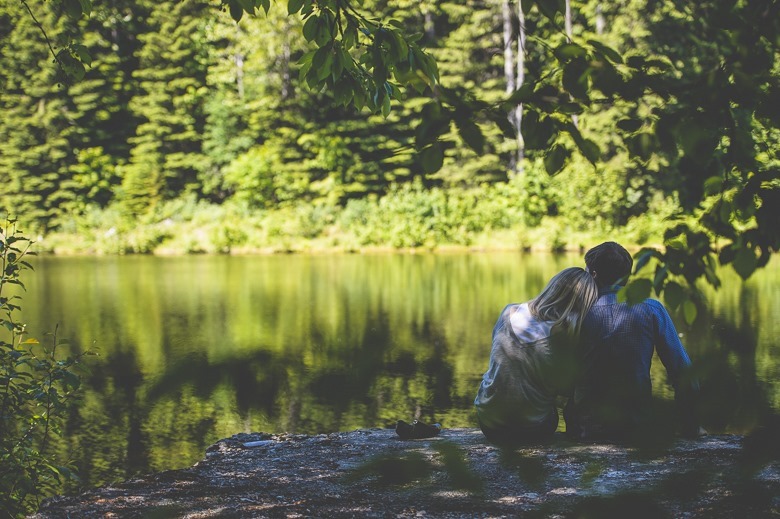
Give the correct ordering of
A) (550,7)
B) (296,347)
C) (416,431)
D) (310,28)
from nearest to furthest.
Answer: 1. (550,7)
2. (310,28)
3. (416,431)
4. (296,347)

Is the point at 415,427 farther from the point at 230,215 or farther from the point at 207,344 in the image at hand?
the point at 230,215

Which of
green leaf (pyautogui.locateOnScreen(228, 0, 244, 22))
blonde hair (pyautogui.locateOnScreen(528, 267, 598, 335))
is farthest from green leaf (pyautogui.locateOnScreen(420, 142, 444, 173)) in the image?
blonde hair (pyautogui.locateOnScreen(528, 267, 598, 335))

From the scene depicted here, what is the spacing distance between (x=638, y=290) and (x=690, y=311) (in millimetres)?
75

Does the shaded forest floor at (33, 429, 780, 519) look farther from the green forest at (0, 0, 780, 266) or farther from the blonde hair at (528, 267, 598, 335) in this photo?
the green forest at (0, 0, 780, 266)

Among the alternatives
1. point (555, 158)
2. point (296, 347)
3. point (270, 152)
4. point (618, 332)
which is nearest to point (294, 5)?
point (555, 158)

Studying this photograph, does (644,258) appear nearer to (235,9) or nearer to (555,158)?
(555,158)

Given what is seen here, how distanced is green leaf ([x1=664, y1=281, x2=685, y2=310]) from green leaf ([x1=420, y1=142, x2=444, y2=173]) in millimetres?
388

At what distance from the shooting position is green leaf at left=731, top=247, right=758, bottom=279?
1157mm

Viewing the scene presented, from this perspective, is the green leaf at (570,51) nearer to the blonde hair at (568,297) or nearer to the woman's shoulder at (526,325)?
the blonde hair at (568,297)

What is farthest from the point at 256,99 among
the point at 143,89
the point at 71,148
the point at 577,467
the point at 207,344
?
the point at 577,467

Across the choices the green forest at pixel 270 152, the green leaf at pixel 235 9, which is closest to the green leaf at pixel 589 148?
the green leaf at pixel 235 9

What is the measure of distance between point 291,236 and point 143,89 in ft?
40.6

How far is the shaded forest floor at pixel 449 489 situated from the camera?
2650 millimetres

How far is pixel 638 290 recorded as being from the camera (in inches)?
45.1
